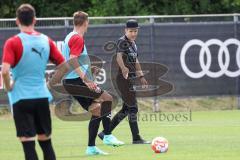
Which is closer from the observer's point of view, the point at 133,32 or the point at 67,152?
the point at 67,152

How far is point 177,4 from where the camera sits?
31.6 meters

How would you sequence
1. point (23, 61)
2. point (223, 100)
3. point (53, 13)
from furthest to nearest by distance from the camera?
1. point (53, 13)
2. point (223, 100)
3. point (23, 61)

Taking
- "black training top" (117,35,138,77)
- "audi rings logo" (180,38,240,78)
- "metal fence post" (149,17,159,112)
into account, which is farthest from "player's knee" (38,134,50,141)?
"audi rings logo" (180,38,240,78)

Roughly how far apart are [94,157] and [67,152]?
1118 millimetres

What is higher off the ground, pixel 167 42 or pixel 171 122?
pixel 167 42

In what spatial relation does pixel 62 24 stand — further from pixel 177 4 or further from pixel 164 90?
pixel 177 4

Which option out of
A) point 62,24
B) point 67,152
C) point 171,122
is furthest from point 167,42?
point 67,152

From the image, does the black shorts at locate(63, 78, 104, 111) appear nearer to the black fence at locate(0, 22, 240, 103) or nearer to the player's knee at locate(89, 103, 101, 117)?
the player's knee at locate(89, 103, 101, 117)

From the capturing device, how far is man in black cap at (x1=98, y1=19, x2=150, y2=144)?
14766 mm

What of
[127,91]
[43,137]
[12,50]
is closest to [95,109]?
[127,91]

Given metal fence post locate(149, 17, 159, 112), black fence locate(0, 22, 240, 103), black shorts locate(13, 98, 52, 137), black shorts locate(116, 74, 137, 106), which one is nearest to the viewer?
black shorts locate(13, 98, 52, 137)

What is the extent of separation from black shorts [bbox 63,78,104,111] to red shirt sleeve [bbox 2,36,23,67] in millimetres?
4069

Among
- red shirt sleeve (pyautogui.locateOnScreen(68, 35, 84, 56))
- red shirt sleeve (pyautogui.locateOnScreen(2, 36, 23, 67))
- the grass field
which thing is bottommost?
the grass field

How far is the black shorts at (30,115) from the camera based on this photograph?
9.26 meters
